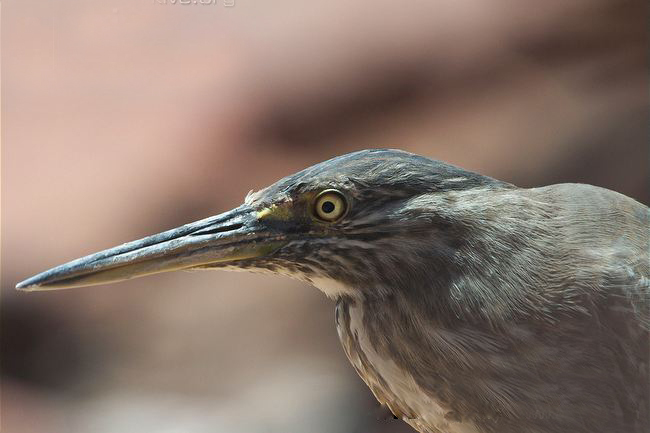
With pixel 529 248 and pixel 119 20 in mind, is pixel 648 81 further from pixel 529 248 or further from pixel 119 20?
pixel 529 248

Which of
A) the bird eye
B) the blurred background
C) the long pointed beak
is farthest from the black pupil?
the blurred background

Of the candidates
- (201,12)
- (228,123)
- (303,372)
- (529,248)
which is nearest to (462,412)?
(529,248)

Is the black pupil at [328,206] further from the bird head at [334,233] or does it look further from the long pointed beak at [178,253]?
the long pointed beak at [178,253]

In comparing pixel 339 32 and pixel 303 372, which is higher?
pixel 339 32

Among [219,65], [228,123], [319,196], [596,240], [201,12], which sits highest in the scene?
[201,12]

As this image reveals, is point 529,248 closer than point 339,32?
Yes

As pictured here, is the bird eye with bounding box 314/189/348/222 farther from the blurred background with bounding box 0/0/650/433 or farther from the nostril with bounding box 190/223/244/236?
the blurred background with bounding box 0/0/650/433

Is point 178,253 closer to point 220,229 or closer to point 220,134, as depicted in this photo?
point 220,229
